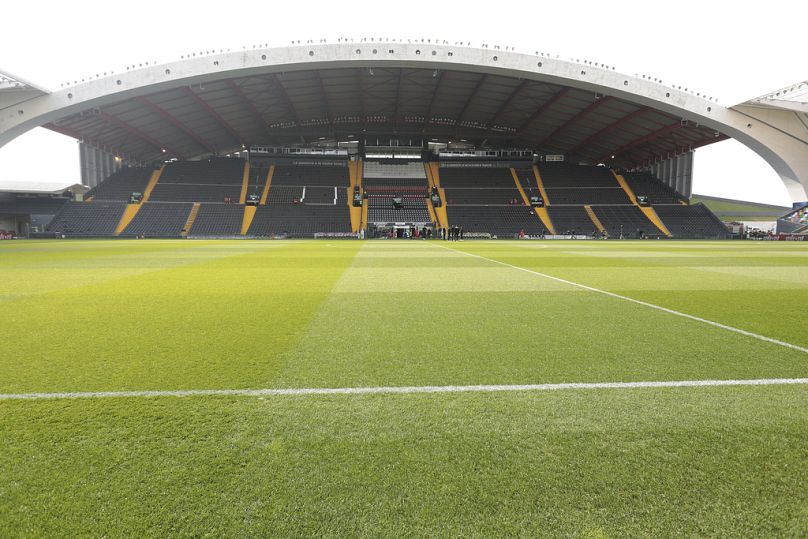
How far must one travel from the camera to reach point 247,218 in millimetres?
49312

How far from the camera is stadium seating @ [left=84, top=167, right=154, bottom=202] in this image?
165 feet

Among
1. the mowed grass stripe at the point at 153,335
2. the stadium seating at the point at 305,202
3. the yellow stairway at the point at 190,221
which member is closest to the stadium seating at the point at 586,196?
the stadium seating at the point at 305,202

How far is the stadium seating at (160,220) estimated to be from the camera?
151ft

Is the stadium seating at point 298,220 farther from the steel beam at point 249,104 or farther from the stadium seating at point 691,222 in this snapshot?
the stadium seating at point 691,222

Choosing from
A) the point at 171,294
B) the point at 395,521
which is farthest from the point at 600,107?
the point at 395,521

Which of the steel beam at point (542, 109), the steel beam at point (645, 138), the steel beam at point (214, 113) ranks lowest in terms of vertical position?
the steel beam at point (645, 138)

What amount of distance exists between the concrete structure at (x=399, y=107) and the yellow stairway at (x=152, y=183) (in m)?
2.82

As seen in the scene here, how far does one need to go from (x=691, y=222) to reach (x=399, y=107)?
36.5 meters

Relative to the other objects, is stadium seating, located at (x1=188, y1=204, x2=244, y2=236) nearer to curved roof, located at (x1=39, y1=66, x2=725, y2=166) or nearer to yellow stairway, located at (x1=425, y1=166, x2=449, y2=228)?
curved roof, located at (x1=39, y1=66, x2=725, y2=166)

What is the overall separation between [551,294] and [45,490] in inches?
281

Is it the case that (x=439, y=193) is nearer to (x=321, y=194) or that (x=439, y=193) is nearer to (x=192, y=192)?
(x=321, y=194)

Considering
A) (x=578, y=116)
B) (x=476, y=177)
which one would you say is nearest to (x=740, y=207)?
(x=578, y=116)

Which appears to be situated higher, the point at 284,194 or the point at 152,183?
the point at 152,183

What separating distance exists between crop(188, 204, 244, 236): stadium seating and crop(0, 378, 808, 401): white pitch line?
46994 millimetres
